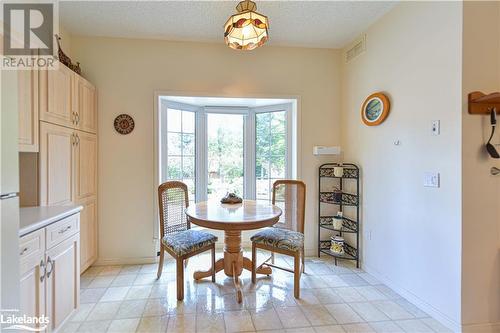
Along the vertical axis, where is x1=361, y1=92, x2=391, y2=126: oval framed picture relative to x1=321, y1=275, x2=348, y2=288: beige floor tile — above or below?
above

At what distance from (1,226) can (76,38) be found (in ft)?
8.76

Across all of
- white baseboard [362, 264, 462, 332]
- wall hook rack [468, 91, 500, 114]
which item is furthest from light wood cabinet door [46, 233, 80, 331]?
wall hook rack [468, 91, 500, 114]

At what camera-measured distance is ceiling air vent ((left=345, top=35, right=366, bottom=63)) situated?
9.43 ft

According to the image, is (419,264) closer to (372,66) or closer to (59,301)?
(372,66)

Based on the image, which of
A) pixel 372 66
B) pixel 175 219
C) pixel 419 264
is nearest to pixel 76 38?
pixel 175 219

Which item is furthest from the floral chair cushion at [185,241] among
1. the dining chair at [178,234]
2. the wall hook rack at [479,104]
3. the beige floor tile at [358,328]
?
the wall hook rack at [479,104]

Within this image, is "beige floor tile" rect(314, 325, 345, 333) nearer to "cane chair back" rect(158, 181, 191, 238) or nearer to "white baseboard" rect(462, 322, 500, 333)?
"white baseboard" rect(462, 322, 500, 333)

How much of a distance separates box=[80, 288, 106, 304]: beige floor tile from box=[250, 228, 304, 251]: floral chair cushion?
1.49 metres

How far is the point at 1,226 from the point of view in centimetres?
109

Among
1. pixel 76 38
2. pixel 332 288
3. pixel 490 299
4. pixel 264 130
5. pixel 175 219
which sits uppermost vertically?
pixel 76 38

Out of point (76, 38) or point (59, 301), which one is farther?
point (76, 38)

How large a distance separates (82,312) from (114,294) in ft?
0.99

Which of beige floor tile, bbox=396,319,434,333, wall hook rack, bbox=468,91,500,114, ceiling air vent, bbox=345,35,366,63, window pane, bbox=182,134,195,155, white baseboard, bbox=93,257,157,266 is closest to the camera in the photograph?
wall hook rack, bbox=468,91,500,114

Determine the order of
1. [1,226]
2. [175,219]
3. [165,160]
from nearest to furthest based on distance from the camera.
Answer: [1,226]
[175,219]
[165,160]
